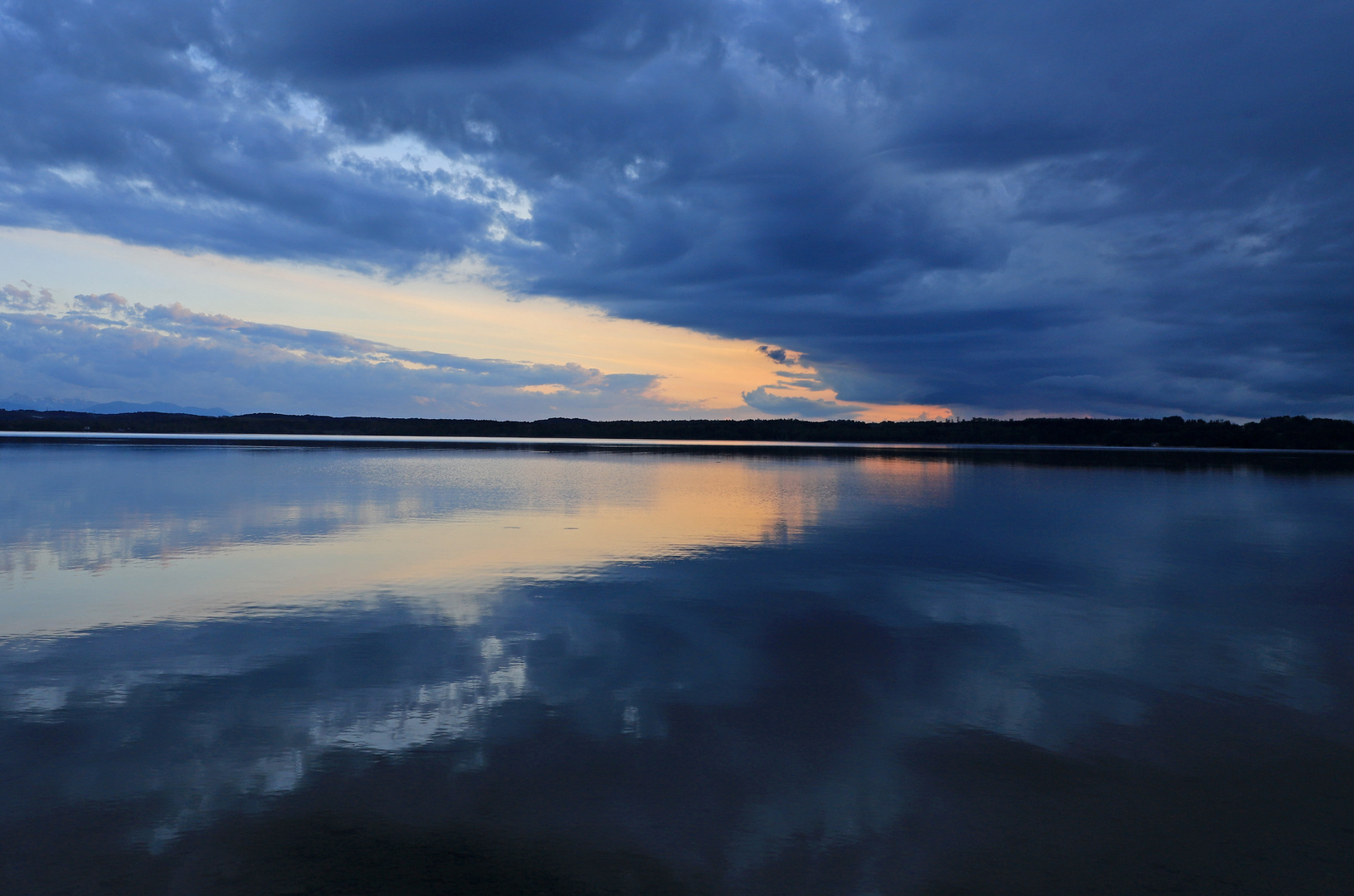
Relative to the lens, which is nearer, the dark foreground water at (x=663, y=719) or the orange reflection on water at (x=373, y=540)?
the dark foreground water at (x=663, y=719)

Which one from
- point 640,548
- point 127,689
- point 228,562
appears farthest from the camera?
point 640,548

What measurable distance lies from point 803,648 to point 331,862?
24.8ft

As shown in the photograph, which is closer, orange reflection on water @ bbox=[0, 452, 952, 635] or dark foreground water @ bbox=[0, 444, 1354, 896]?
dark foreground water @ bbox=[0, 444, 1354, 896]

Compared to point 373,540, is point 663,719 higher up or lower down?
lower down

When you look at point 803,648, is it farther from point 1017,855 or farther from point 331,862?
point 331,862

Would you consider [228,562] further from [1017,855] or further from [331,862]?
[1017,855]

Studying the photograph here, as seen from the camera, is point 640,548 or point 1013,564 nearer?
point 1013,564

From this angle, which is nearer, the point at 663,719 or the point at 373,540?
the point at 663,719

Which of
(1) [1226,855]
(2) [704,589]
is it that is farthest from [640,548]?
(1) [1226,855]

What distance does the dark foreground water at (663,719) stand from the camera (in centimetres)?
609

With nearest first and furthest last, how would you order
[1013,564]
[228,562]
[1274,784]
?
1. [1274,784]
2. [228,562]
3. [1013,564]

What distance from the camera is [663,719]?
8859mm

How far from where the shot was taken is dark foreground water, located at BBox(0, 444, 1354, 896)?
6090mm

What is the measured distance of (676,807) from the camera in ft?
22.5
